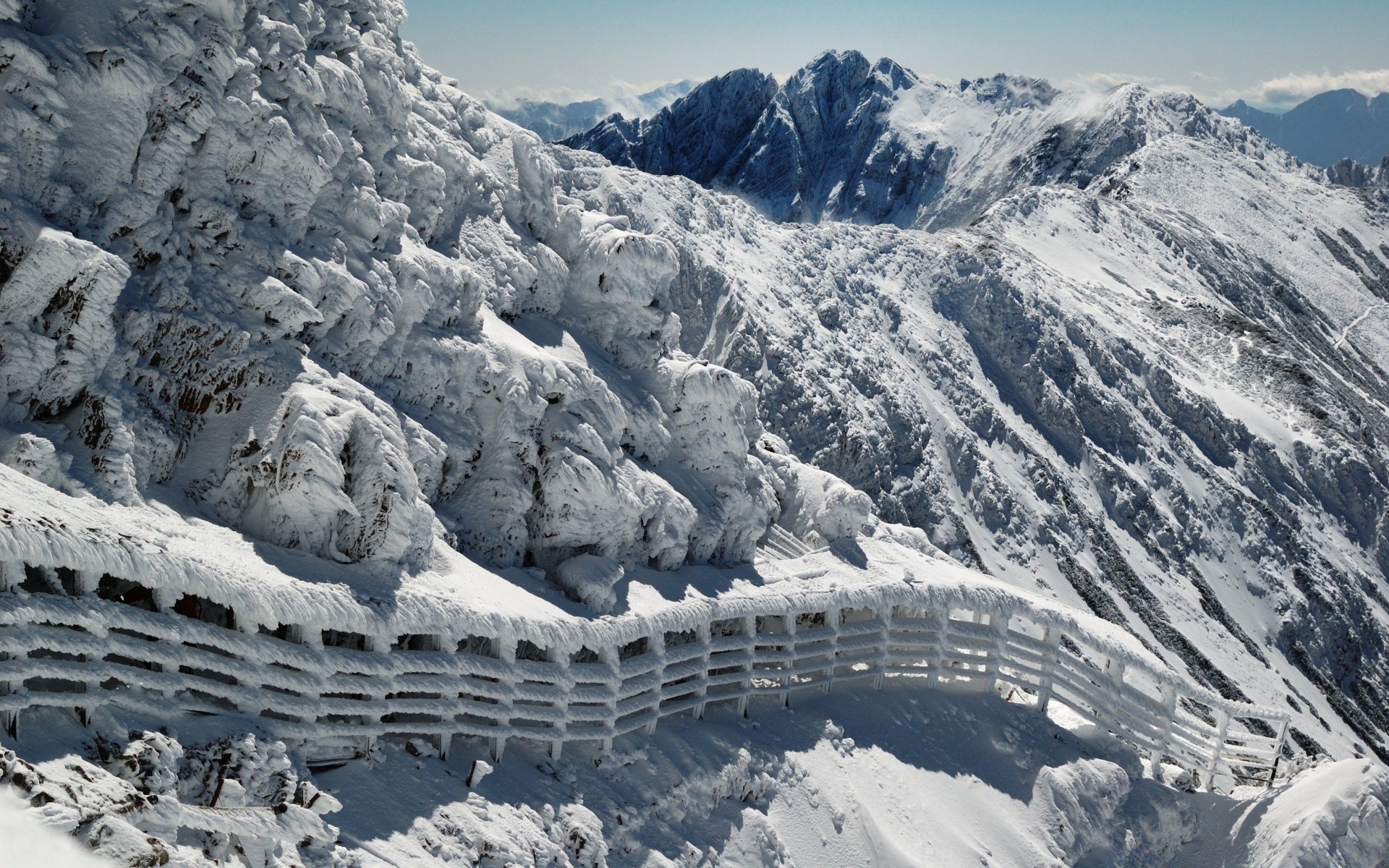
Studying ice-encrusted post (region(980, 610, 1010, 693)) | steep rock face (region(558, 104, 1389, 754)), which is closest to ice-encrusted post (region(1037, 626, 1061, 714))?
ice-encrusted post (region(980, 610, 1010, 693))

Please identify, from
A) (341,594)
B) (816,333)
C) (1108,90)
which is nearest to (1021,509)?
(816,333)

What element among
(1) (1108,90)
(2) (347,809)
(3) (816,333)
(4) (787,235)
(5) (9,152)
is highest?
(1) (1108,90)

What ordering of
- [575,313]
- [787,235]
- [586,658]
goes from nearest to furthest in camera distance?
[586,658], [575,313], [787,235]

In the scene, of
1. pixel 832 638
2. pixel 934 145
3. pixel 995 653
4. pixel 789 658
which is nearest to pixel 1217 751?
pixel 995 653

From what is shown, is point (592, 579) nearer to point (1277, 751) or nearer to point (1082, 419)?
point (1277, 751)

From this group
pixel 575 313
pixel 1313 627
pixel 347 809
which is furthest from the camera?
pixel 1313 627

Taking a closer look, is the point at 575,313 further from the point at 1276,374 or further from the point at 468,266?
the point at 1276,374

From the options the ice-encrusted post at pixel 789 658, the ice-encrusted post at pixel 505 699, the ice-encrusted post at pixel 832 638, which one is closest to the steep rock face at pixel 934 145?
the ice-encrusted post at pixel 832 638
